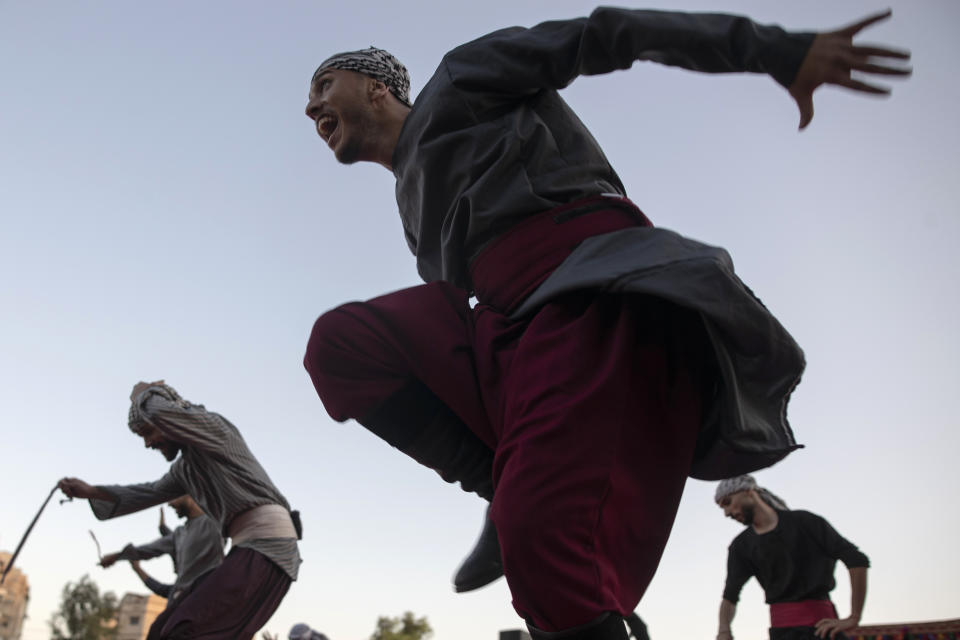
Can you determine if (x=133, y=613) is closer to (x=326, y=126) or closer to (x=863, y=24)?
(x=326, y=126)

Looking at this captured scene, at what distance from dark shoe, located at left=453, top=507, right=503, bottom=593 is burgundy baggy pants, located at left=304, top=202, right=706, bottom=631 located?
0.39 m

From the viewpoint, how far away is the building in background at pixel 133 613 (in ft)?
102

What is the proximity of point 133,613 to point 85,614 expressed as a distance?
1824 mm

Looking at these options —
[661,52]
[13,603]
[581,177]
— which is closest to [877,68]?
[661,52]

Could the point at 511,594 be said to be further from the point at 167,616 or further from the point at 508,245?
the point at 167,616

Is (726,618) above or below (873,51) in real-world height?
below

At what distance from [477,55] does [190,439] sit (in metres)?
3.25

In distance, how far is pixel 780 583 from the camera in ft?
17.6

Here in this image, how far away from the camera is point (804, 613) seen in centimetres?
519

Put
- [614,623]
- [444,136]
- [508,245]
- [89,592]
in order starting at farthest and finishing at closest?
[89,592] → [444,136] → [508,245] → [614,623]

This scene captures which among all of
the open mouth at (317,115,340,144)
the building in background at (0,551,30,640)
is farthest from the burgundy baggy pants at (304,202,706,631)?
the building in background at (0,551,30,640)

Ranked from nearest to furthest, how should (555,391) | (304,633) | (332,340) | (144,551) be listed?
1. (555,391)
2. (332,340)
3. (144,551)
4. (304,633)

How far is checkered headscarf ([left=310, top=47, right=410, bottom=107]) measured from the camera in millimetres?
2107

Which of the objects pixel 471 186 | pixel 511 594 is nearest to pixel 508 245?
pixel 471 186
